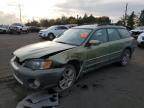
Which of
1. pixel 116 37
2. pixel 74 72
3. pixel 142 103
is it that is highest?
pixel 116 37

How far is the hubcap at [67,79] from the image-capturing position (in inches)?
176

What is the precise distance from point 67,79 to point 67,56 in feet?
1.90

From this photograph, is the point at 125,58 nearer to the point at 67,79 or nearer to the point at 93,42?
the point at 93,42

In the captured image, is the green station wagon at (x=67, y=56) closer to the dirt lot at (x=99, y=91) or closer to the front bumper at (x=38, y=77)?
the front bumper at (x=38, y=77)

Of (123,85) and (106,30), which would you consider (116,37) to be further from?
(123,85)

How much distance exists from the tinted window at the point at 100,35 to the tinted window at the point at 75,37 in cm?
22

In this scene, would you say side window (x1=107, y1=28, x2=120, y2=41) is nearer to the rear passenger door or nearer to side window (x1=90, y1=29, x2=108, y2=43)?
the rear passenger door

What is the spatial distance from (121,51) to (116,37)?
59 cm

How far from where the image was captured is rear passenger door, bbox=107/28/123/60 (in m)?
6.12

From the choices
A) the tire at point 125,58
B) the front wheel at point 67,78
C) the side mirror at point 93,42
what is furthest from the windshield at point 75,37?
the tire at point 125,58

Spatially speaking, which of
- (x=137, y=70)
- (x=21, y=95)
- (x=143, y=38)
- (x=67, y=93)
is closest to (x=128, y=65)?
(x=137, y=70)

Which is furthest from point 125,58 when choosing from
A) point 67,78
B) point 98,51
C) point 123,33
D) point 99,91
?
point 67,78

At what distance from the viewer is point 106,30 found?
6031mm

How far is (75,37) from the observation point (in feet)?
18.1
